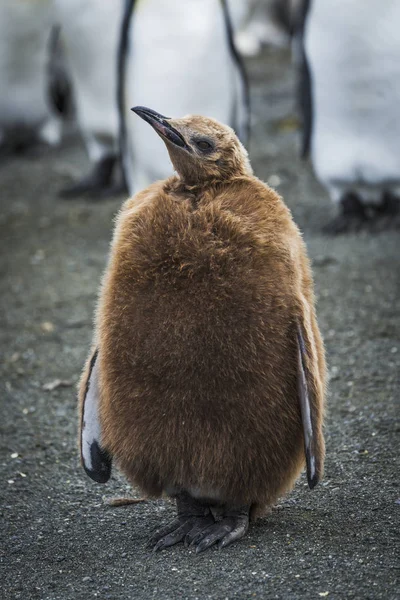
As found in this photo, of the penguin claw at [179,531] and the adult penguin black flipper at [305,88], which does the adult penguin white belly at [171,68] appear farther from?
the penguin claw at [179,531]

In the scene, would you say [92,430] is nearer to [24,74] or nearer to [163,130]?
[163,130]

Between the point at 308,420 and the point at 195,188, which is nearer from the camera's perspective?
the point at 308,420

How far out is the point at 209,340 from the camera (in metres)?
2.20

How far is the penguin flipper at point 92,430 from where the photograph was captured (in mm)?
2451

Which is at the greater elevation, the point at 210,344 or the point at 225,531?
the point at 210,344

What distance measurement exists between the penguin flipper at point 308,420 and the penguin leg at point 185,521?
329 mm

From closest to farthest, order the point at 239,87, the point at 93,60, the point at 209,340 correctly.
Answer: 1. the point at 209,340
2. the point at 239,87
3. the point at 93,60

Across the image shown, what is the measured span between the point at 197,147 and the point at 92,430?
0.73 metres

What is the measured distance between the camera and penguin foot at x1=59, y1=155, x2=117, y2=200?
21.2 feet

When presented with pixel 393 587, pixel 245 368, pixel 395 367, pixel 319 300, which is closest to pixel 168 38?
pixel 319 300

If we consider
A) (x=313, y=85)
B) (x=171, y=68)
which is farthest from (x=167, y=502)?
(x=313, y=85)

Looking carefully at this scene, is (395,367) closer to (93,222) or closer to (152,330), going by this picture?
(152,330)

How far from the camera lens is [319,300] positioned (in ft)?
14.2

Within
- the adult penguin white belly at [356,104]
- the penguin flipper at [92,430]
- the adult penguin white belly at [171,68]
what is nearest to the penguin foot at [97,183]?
the adult penguin white belly at [171,68]
